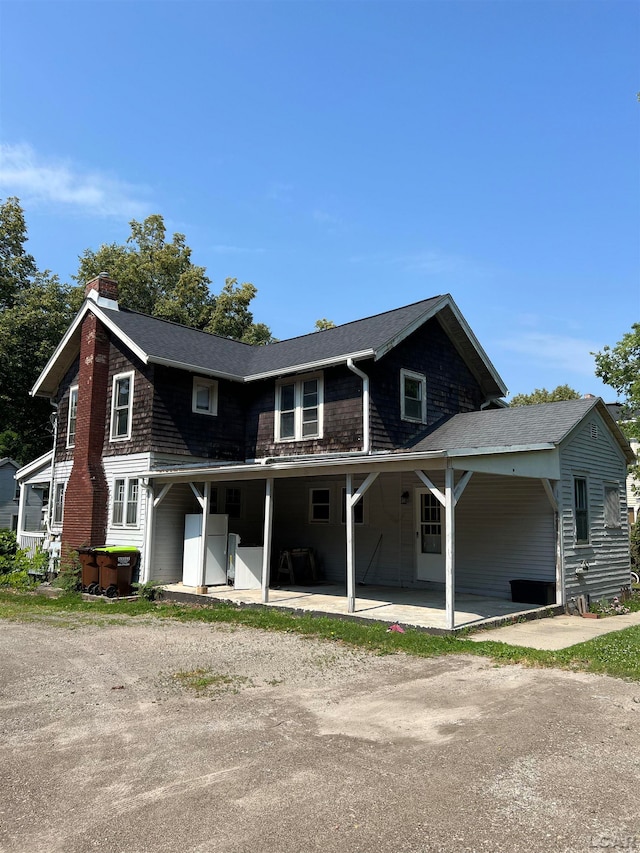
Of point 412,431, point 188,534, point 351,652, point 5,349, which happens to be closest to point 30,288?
point 5,349

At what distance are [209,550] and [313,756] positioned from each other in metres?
10.6

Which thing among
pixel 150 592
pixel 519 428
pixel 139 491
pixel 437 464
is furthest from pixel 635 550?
pixel 139 491

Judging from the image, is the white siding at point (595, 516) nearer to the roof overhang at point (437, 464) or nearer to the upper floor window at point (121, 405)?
the roof overhang at point (437, 464)

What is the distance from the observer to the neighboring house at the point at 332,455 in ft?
43.3

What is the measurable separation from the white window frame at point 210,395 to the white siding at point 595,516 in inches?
354

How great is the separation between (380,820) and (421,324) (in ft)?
43.8

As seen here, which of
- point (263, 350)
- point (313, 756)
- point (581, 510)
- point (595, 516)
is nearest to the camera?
point (313, 756)

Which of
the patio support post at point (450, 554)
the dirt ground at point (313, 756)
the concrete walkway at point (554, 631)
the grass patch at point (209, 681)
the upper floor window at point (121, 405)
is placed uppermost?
the upper floor window at point (121, 405)

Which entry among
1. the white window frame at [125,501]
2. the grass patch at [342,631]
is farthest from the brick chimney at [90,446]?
the grass patch at [342,631]

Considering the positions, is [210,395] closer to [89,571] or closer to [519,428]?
[89,571]

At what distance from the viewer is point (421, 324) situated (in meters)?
16.2

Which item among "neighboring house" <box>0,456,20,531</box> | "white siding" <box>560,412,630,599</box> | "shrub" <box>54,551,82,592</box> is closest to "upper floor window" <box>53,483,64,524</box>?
"shrub" <box>54,551,82,592</box>

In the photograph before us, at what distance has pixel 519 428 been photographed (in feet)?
44.3

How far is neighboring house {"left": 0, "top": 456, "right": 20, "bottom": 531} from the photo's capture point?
92.2 ft
